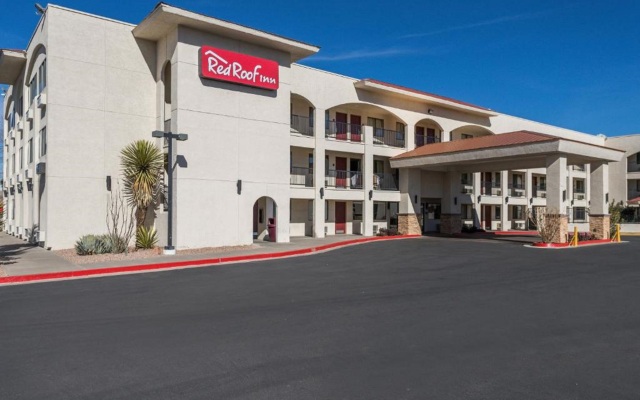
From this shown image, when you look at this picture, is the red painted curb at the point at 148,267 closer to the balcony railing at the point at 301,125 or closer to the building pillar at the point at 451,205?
the balcony railing at the point at 301,125

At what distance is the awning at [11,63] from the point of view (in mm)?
24266

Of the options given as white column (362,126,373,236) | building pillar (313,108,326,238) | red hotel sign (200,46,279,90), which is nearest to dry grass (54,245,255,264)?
building pillar (313,108,326,238)

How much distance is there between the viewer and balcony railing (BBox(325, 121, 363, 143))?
2858 centimetres

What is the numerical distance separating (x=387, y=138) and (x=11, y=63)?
72.7 ft

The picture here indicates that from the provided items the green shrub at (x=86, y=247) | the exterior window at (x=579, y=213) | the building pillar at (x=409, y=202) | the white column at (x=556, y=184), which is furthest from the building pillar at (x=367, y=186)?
the exterior window at (x=579, y=213)

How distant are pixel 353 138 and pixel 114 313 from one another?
22998 mm

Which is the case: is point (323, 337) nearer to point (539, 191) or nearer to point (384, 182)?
point (384, 182)

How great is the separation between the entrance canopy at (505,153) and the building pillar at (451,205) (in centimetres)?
116

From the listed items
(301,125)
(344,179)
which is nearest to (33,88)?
(301,125)

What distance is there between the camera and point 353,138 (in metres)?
29.8

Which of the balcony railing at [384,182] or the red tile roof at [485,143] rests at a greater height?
the red tile roof at [485,143]

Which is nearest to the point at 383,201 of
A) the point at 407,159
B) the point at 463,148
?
the point at 407,159

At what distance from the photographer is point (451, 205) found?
32.3 m

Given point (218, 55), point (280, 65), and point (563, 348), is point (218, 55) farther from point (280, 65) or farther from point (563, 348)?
point (563, 348)
